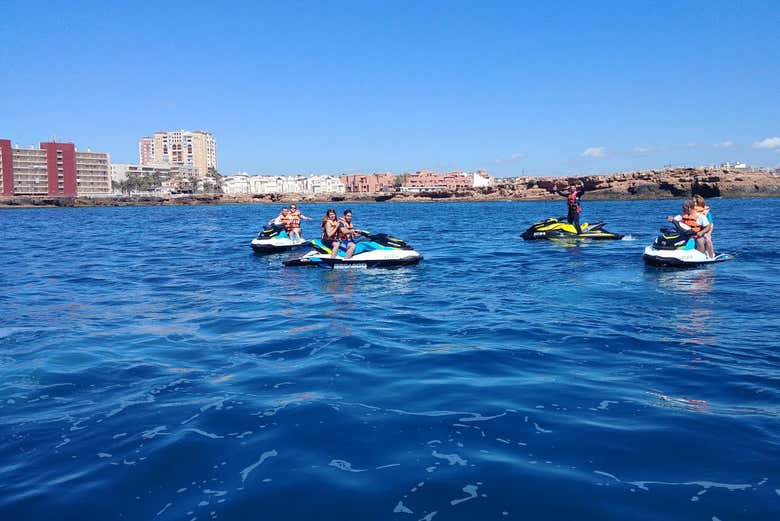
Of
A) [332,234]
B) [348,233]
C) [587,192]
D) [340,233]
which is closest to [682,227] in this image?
[348,233]

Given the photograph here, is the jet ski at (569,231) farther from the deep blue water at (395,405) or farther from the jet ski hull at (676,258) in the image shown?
the deep blue water at (395,405)

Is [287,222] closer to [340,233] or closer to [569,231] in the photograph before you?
[340,233]

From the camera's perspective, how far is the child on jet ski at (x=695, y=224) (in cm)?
1566

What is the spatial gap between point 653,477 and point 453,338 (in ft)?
14.5

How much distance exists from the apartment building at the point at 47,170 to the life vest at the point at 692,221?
160 metres

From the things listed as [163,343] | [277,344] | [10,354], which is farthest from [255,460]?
[10,354]

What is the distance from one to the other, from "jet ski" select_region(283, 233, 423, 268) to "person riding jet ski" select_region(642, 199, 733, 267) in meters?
Answer: 6.22

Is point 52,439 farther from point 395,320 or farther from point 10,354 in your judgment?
point 395,320

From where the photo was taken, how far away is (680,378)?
645 centimetres

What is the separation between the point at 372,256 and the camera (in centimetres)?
1658

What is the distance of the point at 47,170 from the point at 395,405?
170 metres

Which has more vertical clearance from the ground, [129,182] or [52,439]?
[129,182]

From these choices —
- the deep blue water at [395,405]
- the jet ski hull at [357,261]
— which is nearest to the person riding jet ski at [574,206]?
the jet ski hull at [357,261]

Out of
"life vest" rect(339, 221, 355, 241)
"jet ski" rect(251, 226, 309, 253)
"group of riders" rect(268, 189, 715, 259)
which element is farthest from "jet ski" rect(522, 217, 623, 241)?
"life vest" rect(339, 221, 355, 241)
